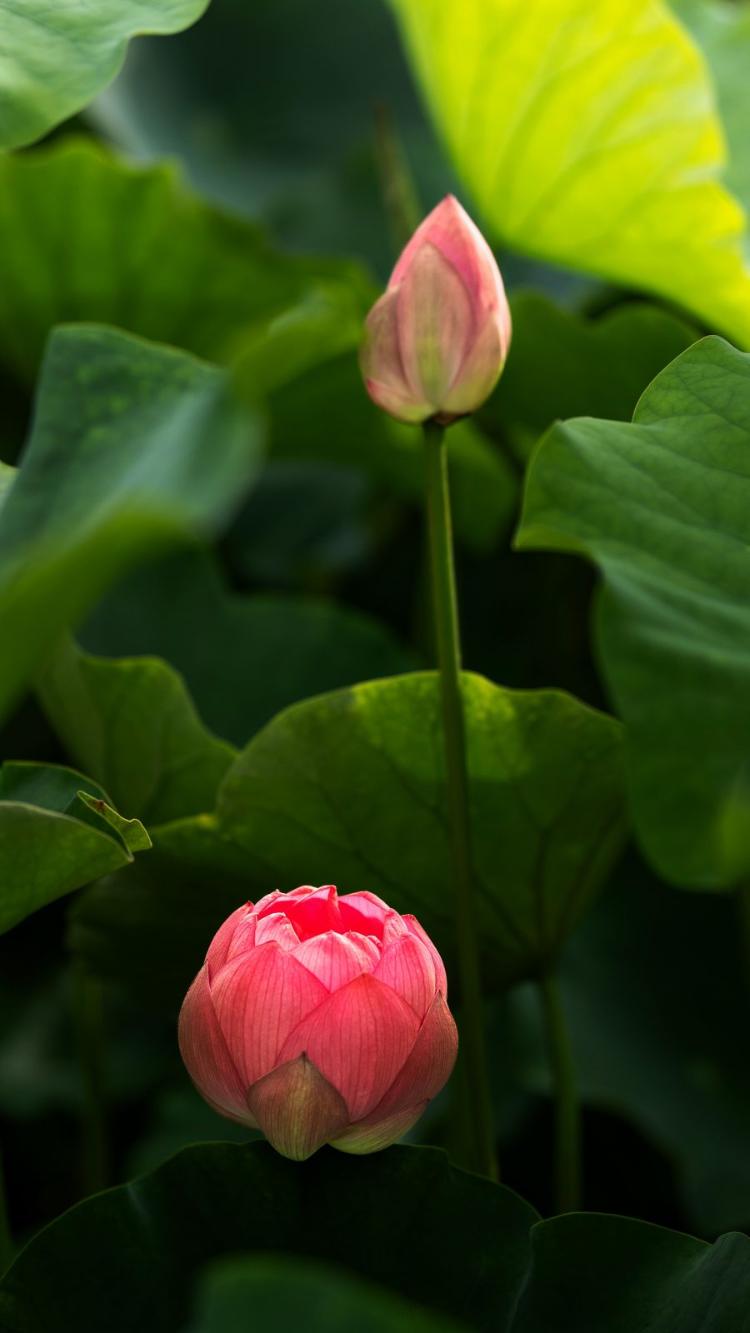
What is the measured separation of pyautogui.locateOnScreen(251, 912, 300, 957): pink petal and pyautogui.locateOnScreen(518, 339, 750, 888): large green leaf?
11 centimetres

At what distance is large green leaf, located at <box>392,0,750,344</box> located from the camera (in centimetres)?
70

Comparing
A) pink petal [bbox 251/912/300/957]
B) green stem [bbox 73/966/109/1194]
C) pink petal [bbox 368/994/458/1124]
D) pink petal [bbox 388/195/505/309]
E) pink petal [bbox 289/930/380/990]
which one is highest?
pink petal [bbox 388/195/505/309]

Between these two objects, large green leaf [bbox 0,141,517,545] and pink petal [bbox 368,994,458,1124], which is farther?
large green leaf [bbox 0,141,517,545]

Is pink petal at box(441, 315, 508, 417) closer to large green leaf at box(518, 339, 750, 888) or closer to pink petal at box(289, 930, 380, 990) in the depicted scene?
large green leaf at box(518, 339, 750, 888)

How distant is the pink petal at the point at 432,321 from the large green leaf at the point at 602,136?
243mm

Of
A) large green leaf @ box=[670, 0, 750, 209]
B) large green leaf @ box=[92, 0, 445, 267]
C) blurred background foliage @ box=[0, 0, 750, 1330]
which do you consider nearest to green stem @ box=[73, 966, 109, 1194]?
blurred background foliage @ box=[0, 0, 750, 1330]

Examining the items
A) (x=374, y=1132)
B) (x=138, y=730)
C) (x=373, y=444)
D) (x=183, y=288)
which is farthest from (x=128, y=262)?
(x=374, y=1132)

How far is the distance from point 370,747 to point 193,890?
0.09 metres

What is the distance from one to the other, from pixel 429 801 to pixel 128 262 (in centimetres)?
52

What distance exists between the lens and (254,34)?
4.78ft

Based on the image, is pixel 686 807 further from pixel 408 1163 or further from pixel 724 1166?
pixel 724 1166

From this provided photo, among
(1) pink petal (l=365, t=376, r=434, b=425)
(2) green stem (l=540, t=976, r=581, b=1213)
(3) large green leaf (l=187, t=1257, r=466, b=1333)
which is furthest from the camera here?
(2) green stem (l=540, t=976, r=581, b=1213)

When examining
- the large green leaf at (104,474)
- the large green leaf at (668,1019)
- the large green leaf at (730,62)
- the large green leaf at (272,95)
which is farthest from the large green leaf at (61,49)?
the large green leaf at (272,95)

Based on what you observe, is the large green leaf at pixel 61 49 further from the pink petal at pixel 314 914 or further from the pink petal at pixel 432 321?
the pink petal at pixel 314 914
